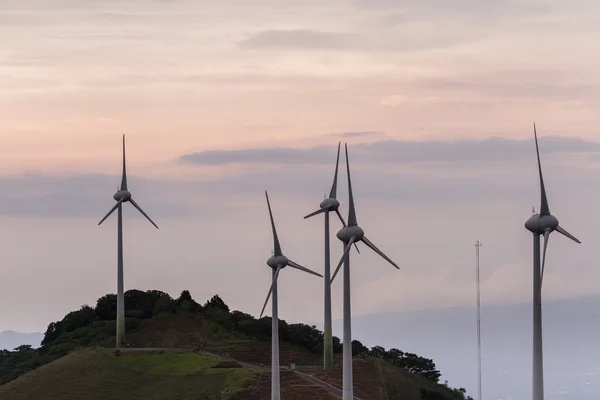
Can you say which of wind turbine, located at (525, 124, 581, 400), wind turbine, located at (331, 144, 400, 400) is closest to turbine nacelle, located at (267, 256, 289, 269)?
wind turbine, located at (331, 144, 400, 400)

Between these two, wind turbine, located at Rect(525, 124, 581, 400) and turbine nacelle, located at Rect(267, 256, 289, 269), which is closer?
wind turbine, located at Rect(525, 124, 581, 400)

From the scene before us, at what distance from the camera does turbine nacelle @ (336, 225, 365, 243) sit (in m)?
168

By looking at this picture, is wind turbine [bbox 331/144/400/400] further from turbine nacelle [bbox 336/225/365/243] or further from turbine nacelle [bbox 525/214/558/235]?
turbine nacelle [bbox 525/214/558/235]

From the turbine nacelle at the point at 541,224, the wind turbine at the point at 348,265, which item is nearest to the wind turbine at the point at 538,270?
the turbine nacelle at the point at 541,224

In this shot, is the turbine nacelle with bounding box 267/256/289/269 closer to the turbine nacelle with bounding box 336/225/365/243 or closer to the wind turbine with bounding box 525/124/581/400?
the turbine nacelle with bounding box 336/225/365/243

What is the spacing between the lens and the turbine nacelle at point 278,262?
180750mm

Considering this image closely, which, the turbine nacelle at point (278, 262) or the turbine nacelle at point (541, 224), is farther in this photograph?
the turbine nacelle at point (278, 262)

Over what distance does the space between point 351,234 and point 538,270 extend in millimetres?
28458

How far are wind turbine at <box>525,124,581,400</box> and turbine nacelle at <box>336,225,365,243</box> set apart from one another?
1008 inches

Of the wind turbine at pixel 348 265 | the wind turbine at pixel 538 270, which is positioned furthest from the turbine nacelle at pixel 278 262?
the wind turbine at pixel 538 270

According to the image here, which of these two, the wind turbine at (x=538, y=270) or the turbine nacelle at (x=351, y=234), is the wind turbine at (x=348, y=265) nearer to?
the turbine nacelle at (x=351, y=234)

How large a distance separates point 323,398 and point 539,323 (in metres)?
46.5

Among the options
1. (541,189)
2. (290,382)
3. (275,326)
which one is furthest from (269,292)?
(541,189)

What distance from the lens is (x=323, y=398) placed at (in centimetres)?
18175
